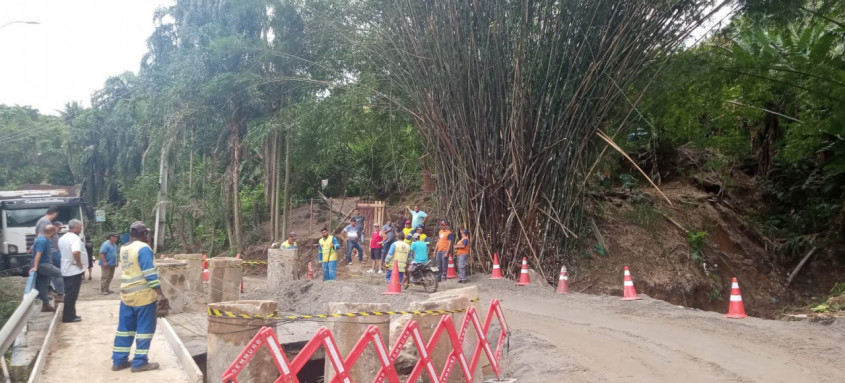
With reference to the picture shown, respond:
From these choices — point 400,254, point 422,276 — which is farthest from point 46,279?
point 422,276

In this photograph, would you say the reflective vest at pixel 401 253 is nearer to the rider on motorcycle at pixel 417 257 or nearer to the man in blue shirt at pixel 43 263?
the rider on motorcycle at pixel 417 257

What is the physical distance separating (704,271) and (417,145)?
25.2 ft

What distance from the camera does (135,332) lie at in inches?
242

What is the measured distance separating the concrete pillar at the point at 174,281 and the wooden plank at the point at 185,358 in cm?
346

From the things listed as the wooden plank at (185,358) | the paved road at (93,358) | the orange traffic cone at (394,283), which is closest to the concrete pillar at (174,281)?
the paved road at (93,358)

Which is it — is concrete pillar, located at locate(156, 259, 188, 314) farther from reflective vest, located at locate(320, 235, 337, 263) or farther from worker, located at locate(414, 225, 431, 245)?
worker, located at locate(414, 225, 431, 245)

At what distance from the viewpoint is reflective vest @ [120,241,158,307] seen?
607cm

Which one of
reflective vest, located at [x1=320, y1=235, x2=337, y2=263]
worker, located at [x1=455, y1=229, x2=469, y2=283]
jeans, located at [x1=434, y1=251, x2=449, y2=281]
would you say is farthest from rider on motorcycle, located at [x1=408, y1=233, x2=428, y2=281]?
reflective vest, located at [x1=320, y1=235, x2=337, y2=263]

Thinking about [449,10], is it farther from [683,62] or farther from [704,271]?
[704,271]

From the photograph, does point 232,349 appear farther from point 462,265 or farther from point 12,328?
point 462,265


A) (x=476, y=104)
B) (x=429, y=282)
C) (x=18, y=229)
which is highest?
(x=476, y=104)

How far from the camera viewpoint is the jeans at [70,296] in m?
8.59

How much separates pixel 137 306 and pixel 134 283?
0.21 m

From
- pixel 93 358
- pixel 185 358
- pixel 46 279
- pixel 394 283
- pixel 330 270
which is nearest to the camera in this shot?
pixel 185 358
